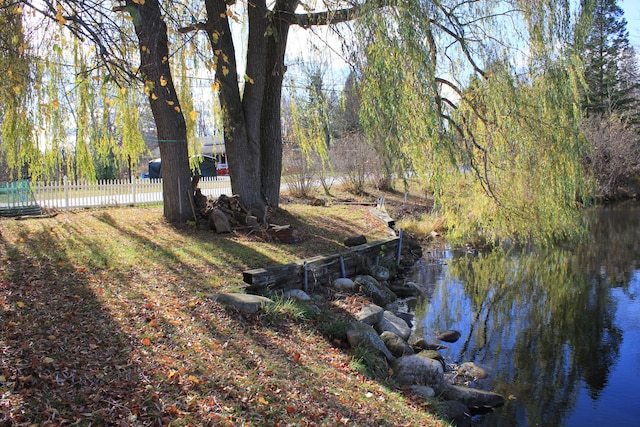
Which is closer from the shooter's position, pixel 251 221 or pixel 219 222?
pixel 219 222

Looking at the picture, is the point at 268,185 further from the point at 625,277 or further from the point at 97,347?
the point at 625,277

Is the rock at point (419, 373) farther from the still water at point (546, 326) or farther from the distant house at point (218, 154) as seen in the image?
the distant house at point (218, 154)

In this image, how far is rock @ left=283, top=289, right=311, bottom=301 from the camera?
7.32m

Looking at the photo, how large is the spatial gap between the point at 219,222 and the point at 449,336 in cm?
452

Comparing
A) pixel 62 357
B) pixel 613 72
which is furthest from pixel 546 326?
pixel 613 72

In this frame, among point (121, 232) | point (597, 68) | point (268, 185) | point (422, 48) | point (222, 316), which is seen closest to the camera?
point (222, 316)

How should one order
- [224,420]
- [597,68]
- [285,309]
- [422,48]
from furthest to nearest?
[597,68], [422,48], [285,309], [224,420]

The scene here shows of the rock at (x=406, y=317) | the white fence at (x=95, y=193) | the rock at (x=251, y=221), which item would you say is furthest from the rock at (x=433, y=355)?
the white fence at (x=95, y=193)

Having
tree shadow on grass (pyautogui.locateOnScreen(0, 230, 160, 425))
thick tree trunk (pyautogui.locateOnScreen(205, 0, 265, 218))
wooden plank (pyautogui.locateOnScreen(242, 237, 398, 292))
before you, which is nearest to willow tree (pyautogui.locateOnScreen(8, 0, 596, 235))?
thick tree trunk (pyautogui.locateOnScreen(205, 0, 265, 218))

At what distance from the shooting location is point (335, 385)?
4.98 metres

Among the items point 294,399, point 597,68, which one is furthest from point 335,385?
point 597,68

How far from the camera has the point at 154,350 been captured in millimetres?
4551

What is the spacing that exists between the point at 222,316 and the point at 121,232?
3.86m

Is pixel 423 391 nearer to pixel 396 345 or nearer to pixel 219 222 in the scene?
pixel 396 345
